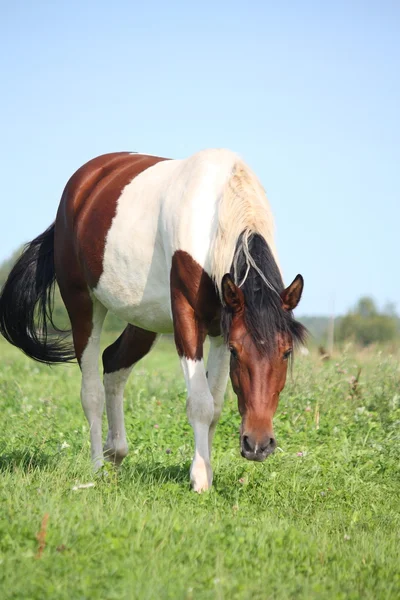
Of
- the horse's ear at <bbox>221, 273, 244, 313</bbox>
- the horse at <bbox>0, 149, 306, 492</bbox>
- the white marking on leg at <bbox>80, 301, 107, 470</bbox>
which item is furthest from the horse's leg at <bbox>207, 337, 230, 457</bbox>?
the white marking on leg at <bbox>80, 301, 107, 470</bbox>

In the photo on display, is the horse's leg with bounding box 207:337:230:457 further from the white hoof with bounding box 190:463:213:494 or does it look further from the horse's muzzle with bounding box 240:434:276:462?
the horse's muzzle with bounding box 240:434:276:462

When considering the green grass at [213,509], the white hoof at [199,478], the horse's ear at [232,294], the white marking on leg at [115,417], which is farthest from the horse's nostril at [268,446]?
the white marking on leg at [115,417]

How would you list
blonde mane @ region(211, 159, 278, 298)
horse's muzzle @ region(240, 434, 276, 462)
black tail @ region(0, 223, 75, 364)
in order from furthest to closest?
Result: black tail @ region(0, 223, 75, 364) < blonde mane @ region(211, 159, 278, 298) < horse's muzzle @ region(240, 434, 276, 462)

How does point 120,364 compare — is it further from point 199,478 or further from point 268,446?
point 268,446

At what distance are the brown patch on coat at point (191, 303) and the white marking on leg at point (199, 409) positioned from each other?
0.29 ft

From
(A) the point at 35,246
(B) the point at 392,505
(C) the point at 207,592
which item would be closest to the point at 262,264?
(B) the point at 392,505

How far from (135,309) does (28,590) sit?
308 cm

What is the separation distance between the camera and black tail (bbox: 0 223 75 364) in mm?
7391

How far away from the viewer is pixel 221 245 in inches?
195

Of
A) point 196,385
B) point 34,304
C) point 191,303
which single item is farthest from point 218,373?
point 34,304

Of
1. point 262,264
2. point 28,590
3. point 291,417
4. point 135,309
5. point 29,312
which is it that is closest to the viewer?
point 28,590

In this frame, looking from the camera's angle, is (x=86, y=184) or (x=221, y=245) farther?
(x=86, y=184)

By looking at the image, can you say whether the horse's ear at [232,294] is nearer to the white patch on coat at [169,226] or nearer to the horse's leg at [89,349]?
the white patch on coat at [169,226]

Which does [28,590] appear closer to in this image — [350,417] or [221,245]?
[221,245]
